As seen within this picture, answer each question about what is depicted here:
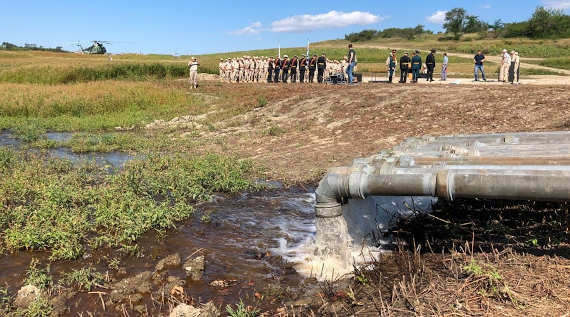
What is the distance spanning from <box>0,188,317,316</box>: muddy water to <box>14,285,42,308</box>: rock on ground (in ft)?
1.12

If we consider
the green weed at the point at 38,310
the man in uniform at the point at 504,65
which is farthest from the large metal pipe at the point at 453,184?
the man in uniform at the point at 504,65

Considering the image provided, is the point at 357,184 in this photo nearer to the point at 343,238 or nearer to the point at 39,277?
the point at 343,238

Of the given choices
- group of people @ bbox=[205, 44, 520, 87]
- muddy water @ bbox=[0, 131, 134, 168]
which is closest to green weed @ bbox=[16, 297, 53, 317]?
muddy water @ bbox=[0, 131, 134, 168]

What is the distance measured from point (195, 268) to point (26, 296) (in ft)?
5.68

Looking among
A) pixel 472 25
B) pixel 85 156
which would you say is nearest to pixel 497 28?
pixel 472 25

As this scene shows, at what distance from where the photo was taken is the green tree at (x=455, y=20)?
299ft

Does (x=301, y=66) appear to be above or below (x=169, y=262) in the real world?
above

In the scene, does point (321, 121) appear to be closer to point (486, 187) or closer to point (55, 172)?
point (55, 172)

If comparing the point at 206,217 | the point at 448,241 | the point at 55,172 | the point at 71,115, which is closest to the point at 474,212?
the point at 448,241

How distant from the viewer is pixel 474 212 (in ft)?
20.7

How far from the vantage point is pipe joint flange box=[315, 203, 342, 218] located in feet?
16.9

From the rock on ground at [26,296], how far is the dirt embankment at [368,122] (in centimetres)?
573

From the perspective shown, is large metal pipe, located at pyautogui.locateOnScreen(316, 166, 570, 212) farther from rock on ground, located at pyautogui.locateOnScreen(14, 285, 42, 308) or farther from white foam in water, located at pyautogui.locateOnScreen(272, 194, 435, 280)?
rock on ground, located at pyautogui.locateOnScreen(14, 285, 42, 308)

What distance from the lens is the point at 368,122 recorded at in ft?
44.3
